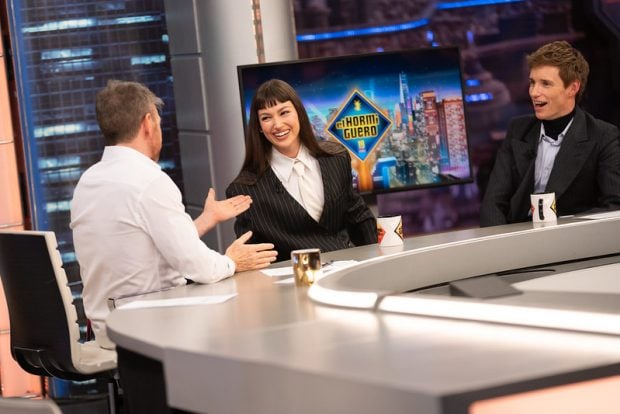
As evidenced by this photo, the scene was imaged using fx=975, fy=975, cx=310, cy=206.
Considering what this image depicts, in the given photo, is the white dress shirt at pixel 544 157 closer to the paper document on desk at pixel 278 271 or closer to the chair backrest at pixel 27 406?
the paper document on desk at pixel 278 271

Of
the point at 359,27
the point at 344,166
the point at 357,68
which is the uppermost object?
the point at 359,27

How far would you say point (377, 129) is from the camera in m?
4.30

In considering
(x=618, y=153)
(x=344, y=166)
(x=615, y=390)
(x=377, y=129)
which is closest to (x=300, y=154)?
(x=344, y=166)

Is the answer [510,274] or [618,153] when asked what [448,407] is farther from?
[618,153]

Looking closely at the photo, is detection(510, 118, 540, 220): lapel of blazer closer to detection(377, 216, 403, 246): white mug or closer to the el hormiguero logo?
detection(377, 216, 403, 246): white mug

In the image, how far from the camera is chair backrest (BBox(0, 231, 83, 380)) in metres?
2.83

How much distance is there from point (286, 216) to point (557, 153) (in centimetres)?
98

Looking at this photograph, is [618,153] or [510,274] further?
[618,153]

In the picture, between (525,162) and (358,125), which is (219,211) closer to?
(525,162)

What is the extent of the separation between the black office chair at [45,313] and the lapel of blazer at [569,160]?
5.27 ft

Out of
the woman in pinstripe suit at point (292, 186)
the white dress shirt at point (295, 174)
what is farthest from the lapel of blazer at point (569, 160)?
the white dress shirt at point (295, 174)

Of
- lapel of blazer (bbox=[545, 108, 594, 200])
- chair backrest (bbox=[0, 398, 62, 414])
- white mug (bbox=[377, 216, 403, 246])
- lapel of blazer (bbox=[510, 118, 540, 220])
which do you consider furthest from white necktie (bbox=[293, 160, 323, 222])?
chair backrest (bbox=[0, 398, 62, 414])

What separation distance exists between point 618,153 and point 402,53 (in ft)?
4.17

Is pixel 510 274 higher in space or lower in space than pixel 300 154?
lower
